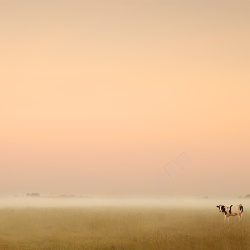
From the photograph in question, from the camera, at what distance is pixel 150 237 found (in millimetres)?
19781

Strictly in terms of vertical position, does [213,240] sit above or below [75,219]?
below

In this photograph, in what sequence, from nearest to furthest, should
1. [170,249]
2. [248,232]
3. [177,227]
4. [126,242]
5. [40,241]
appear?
1. [170,249]
2. [126,242]
3. [40,241]
4. [248,232]
5. [177,227]

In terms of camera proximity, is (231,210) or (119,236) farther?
(231,210)

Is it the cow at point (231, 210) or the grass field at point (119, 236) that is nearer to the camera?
the grass field at point (119, 236)

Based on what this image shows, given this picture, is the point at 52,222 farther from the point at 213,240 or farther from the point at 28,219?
the point at 213,240

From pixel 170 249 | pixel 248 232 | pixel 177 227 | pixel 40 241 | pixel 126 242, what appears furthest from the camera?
pixel 177 227

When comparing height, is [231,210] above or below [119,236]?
above

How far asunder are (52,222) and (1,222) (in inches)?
150

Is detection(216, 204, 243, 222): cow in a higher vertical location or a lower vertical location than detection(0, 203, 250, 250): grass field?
higher

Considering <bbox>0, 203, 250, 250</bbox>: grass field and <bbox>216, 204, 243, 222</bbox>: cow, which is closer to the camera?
<bbox>0, 203, 250, 250</bbox>: grass field

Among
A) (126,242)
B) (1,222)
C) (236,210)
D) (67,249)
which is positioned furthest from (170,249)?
(1,222)

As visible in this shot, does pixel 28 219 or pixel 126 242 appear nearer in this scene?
pixel 126 242

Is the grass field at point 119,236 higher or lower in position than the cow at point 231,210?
lower

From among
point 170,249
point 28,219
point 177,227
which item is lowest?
point 170,249
